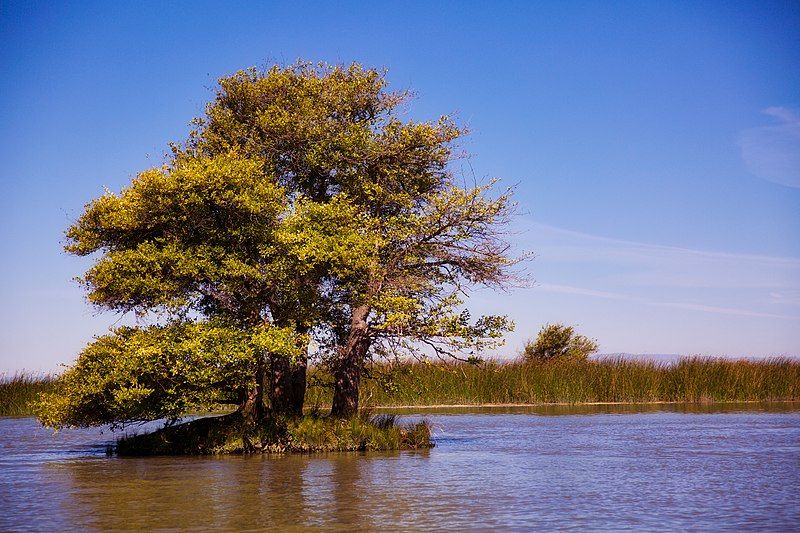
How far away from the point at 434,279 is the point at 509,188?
147 inches

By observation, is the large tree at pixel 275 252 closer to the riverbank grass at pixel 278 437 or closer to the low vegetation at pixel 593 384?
the riverbank grass at pixel 278 437

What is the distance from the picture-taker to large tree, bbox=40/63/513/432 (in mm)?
24031

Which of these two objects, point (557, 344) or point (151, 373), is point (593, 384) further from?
point (151, 373)

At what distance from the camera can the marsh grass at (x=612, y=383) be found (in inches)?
1769

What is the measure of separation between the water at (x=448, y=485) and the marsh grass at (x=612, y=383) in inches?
550

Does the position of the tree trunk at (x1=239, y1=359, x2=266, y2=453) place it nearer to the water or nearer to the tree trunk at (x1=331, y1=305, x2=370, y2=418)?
the water

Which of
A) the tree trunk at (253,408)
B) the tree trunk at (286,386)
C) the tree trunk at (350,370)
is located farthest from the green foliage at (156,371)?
the tree trunk at (350,370)

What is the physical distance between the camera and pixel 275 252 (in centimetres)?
2480

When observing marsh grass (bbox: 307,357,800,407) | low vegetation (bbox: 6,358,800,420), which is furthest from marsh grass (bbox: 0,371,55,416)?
marsh grass (bbox: 307,357,800,407)

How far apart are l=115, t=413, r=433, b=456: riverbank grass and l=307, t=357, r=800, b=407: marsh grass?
16.4 metres

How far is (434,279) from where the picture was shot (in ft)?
92.9

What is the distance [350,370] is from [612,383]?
22.5 meters

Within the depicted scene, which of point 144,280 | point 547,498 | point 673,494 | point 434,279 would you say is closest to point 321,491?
point 547,498

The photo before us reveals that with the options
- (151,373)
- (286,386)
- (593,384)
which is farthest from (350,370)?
(593,384)
